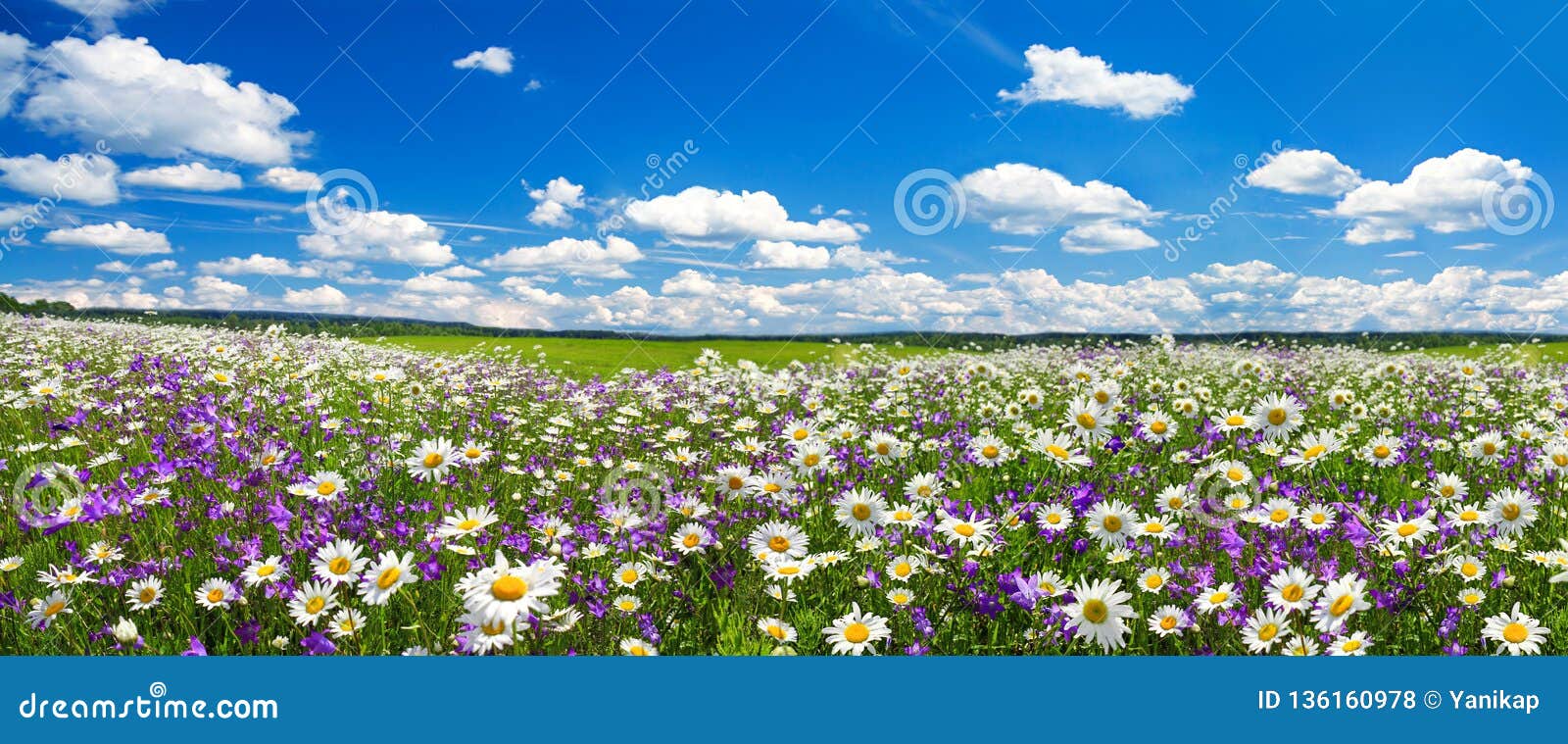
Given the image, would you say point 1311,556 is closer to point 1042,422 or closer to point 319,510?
point 1042,422

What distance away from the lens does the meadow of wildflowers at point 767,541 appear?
124 inches

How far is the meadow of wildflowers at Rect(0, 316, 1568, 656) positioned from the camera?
3158mm

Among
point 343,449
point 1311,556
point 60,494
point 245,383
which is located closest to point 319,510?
point 60,494

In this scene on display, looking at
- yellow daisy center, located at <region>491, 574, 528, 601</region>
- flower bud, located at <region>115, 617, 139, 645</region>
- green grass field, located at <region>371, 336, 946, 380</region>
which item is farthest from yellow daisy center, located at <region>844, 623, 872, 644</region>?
green grass field, located at <region>371, 336, 946, 380</region>

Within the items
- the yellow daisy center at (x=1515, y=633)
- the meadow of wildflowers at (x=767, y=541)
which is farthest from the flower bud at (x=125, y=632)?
the yellow daisy center at (x=1515, y=633)

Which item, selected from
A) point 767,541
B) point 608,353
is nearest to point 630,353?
point 608,353

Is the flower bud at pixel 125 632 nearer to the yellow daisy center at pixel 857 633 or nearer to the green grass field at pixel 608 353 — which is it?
the yellow daisy center at pixel 857 633

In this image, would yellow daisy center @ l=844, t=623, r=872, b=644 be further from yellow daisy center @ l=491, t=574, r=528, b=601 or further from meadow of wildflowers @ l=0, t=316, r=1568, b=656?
yellow daisy center @ l=491, t=574, r=528, b=601

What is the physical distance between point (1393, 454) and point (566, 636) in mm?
4589

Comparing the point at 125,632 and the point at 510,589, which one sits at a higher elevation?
the point at 510,589

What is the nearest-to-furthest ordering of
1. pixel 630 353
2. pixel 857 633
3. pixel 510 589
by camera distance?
pixel 510 589 < pixel 857 633 < pixel 630 353

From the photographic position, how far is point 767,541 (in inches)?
137

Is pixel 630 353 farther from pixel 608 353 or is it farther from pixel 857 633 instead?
pixel 857 633

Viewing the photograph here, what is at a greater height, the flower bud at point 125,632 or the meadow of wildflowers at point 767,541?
the meadow of wildflowers at point 767,541
